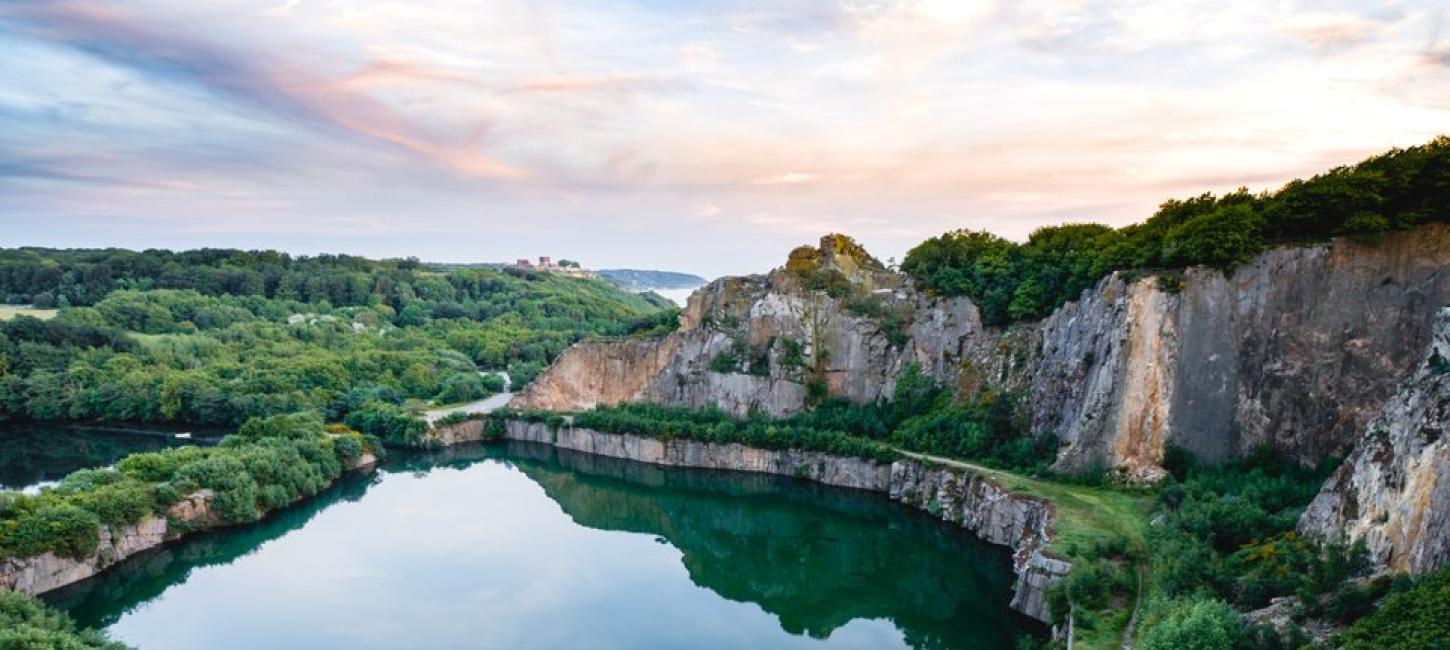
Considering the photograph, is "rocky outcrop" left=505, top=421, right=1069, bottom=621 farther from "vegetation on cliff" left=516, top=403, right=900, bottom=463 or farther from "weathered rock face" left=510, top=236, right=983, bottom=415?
"weathered rock face" left=510, top=236, right=983, bottom=415

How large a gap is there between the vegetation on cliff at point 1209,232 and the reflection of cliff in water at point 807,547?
568 inches

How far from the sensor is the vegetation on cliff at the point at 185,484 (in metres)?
31.1

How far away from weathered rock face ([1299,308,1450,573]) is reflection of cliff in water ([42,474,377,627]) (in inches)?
1544

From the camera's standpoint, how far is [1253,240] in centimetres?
3294

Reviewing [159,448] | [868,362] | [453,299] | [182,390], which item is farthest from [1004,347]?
[453,299]

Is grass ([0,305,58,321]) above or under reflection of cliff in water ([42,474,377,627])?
above

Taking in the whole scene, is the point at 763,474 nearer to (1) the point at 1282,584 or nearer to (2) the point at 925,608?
(2) the point at 925,608

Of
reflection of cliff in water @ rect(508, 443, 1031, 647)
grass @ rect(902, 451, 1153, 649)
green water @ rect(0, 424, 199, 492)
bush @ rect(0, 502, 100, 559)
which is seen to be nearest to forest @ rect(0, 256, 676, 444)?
green water @ rect(0, 424, 199, 492)

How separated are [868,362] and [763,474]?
1015 cm

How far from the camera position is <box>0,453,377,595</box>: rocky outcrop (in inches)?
1164

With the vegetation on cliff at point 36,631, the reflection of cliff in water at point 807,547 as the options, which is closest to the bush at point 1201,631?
the reflection of cliff in water at point 807,547

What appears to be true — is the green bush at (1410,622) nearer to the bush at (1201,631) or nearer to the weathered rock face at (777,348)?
the bush at (1201,631)

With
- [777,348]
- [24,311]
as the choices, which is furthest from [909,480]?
[24,311]

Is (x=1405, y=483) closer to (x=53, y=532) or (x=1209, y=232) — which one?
(x=1209, y=232)
